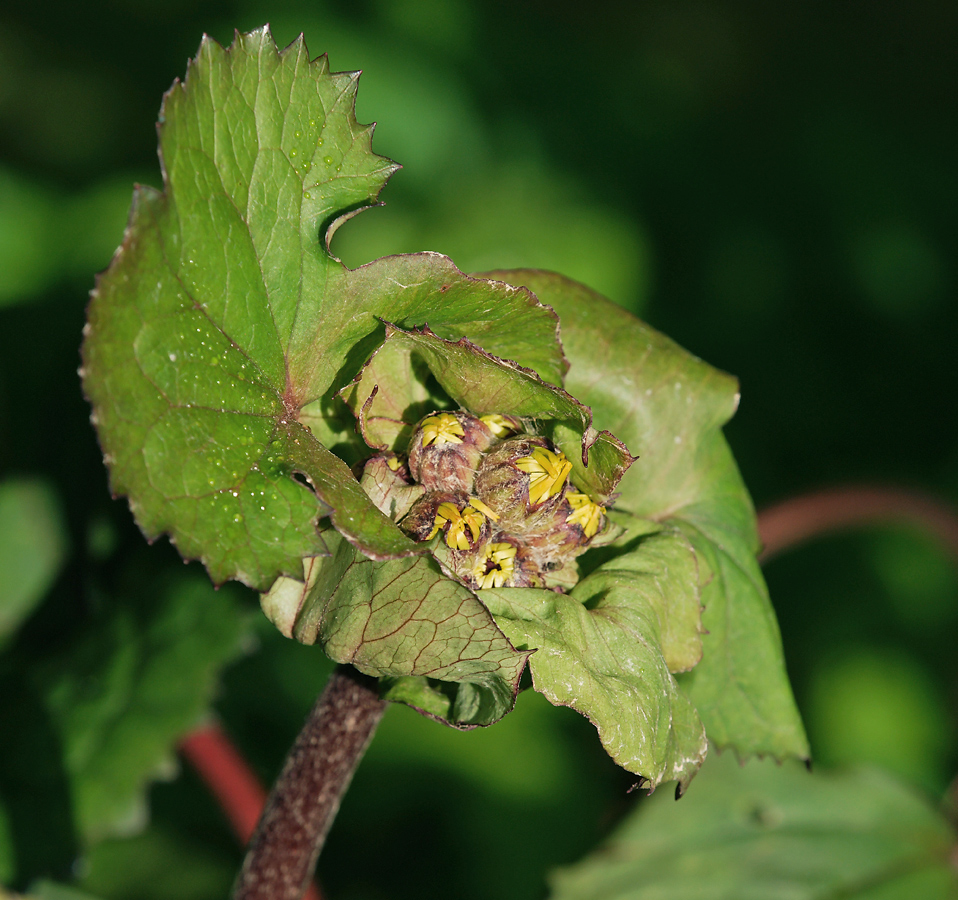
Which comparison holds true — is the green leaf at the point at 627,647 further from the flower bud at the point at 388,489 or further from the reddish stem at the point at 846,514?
the reddish stem at the point at 846,514

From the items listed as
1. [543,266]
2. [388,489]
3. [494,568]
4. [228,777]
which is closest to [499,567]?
[494,568]

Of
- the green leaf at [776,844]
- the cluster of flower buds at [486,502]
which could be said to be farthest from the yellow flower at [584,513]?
the green leaf at [776,844]

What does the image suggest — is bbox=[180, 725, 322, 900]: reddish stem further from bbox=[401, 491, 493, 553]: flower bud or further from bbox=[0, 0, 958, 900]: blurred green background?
bbox=[401, 491, 493, 553]: flower bud

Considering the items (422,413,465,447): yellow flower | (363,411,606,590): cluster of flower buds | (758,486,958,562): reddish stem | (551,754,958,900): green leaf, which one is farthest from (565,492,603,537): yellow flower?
(551,754,958,900): green leaf

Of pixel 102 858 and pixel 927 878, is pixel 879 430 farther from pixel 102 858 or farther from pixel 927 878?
pixel 102 858

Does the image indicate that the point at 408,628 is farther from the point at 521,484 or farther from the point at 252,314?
the point at 252,314
